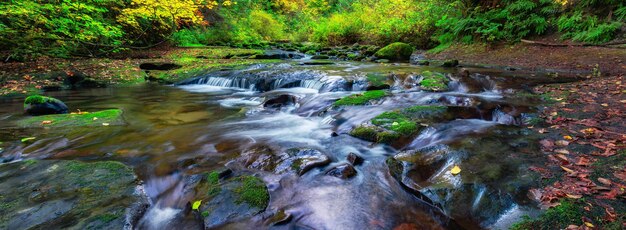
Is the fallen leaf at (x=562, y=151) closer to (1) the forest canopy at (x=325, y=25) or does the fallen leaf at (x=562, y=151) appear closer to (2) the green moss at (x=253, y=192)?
(2) the green moss at (x=253, y=192)

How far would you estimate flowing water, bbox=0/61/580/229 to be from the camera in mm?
2863

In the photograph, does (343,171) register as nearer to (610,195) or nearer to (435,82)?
(610,195)

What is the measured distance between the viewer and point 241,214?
2.86 metres

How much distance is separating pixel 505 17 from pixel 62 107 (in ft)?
51.2

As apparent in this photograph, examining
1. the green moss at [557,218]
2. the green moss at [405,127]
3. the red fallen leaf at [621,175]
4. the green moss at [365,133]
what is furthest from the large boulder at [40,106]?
the red fallen leaf at [621,175]

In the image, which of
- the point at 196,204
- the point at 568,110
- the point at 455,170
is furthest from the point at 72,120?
the point at 568,110

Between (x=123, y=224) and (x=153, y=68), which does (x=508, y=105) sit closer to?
(x=123, y=224)

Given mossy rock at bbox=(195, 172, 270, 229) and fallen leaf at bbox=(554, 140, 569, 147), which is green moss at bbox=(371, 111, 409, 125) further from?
mossy rock at bbox=(195, 172, 270, 229)

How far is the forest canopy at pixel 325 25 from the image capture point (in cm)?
1043

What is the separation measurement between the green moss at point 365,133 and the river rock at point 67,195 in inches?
115

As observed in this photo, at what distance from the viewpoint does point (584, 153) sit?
3.55m

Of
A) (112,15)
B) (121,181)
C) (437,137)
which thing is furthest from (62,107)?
(112,15)

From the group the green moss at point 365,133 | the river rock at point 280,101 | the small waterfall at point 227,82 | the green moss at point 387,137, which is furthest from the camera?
the small waterfall at point 227,82

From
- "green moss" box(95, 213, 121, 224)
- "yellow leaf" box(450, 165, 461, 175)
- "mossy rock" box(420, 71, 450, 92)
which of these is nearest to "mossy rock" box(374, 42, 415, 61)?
"mossy rock" box(420, 71, 450, 92)
